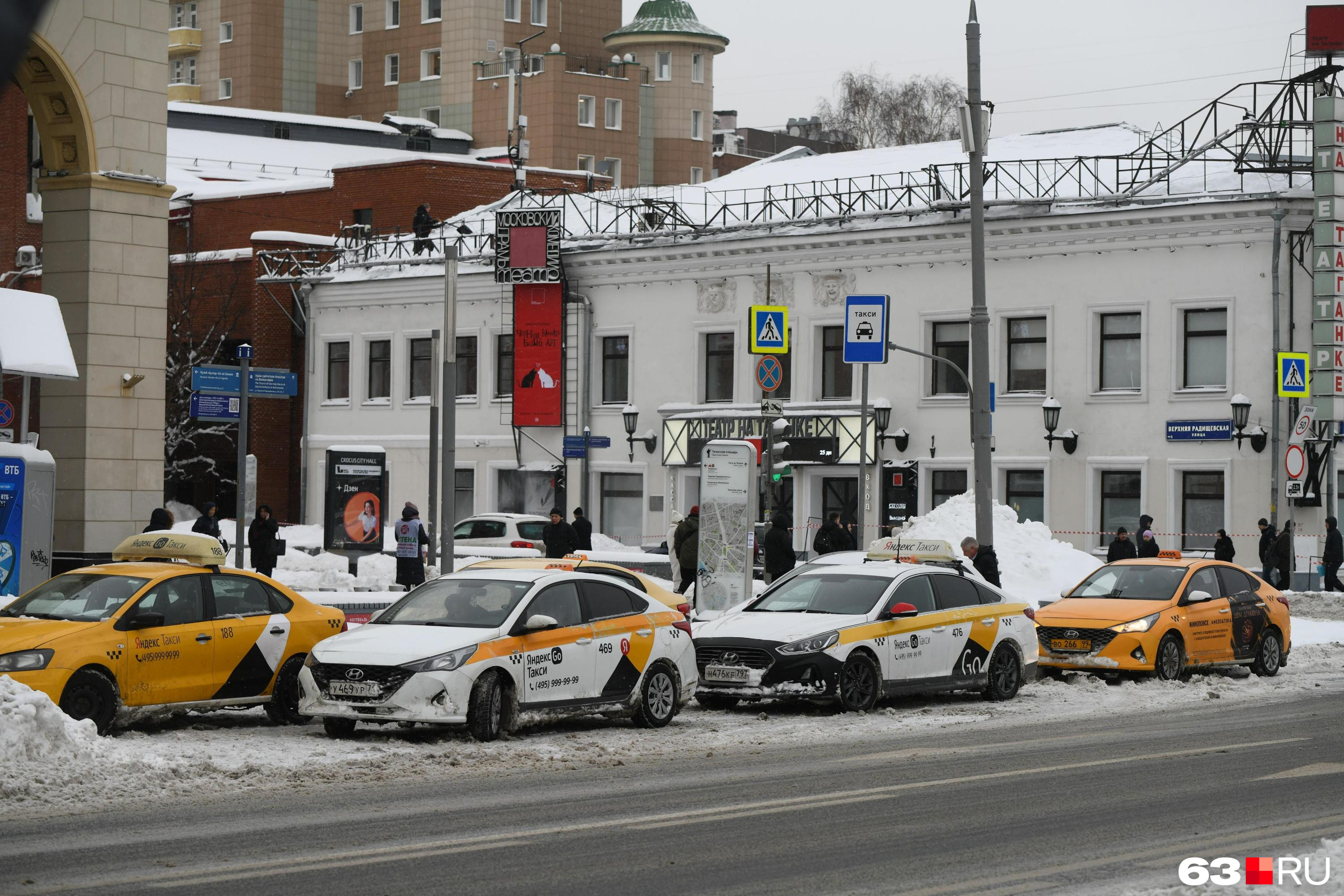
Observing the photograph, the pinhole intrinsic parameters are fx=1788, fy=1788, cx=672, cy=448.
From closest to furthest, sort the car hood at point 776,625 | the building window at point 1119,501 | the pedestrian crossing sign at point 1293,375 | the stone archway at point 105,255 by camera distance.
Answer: the car hood at point 776,625
the stone archway at point 105,255
the pedestrian crossing sign at point 1293,375
the building window at point 1119,501

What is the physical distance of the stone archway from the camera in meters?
23.4

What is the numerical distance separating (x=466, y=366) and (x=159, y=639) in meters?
34.5

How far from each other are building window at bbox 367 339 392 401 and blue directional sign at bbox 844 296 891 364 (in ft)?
83.1

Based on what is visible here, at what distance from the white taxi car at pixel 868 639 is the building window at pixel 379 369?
32420mm

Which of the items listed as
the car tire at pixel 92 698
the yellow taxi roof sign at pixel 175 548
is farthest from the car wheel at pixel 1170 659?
the car tire at pixel 92 698

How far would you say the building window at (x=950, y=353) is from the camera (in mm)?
40188

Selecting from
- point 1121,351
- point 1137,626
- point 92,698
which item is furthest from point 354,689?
point 1121,351

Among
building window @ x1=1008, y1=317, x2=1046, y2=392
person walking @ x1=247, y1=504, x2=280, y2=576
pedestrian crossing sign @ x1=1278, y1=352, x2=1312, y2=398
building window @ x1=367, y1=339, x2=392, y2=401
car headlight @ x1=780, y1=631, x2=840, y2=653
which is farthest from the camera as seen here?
building window @ x1=367, y1=339, x2=392, y2=401

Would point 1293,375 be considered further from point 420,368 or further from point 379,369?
point 379,369

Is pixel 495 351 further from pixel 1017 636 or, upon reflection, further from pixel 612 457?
pixel 1017 636

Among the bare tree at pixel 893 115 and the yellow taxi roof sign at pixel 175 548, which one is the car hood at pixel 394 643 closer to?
the yellow taxi roof sign at pixel 175 548

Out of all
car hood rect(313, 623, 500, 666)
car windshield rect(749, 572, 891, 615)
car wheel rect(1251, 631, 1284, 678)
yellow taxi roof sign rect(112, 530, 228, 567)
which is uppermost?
yellow taxi roof sign rect(112, 530, 228, 567)

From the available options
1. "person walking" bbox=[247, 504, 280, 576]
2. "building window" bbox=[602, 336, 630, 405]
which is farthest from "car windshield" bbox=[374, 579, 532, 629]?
"building window" bbox=[602, 336, 630, 405]

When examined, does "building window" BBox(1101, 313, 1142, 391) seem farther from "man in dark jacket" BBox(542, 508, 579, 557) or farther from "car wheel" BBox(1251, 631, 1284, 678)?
"car wheel" BBox(1251, 631, 1284, 678)
